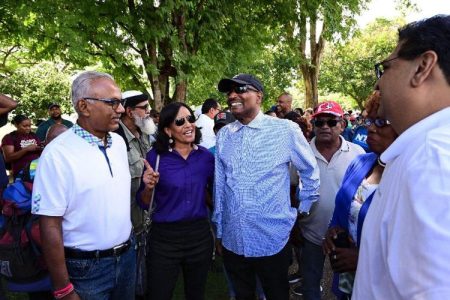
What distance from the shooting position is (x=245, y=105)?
288 centimetres

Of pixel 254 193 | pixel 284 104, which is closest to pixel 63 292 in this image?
pixel 254 193

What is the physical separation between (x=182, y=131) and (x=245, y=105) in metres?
0.54

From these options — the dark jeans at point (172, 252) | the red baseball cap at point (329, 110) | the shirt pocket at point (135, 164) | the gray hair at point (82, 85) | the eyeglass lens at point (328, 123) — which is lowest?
the dark jeans at point (172, 252)

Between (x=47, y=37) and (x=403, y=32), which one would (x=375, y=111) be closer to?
(x=403, y=32)

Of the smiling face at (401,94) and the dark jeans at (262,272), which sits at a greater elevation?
the smiling face at (401,94)

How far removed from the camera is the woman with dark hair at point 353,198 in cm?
220

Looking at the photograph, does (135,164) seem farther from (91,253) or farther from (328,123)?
(328,123)

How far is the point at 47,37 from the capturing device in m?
7.84

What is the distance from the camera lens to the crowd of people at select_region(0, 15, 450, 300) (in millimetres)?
880

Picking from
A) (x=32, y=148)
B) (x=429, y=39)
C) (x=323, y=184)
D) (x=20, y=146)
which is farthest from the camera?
(x=20, y=146)

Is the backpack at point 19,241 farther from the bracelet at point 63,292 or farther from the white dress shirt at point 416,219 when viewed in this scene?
the white dress shirt at point 416,219

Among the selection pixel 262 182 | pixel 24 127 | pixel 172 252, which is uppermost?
pixel 24 127

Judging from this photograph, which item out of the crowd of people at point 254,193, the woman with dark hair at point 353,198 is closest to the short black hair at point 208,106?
the crowd of people at point 254,193

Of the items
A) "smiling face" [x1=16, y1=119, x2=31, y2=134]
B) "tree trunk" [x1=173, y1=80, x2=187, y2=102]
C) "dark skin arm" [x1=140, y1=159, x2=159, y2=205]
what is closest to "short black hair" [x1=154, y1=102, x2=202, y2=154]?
"dark skin arm" [x1=140, y1=159, x2=159, y2=205]
